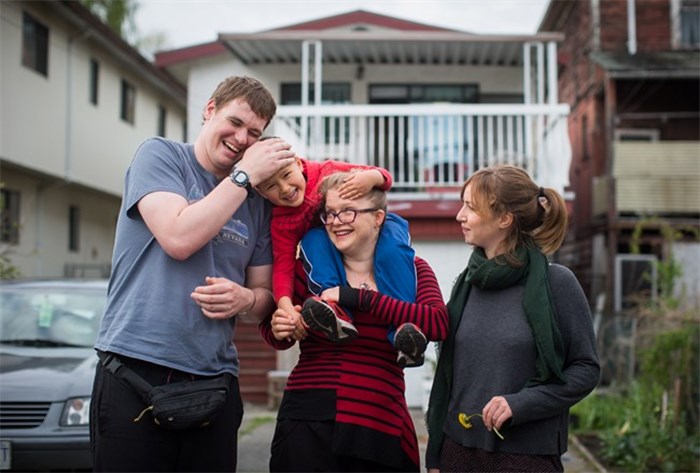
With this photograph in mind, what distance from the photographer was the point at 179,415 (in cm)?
240

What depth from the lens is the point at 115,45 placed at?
57.9 ft

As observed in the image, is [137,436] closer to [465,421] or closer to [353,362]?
[353,362]

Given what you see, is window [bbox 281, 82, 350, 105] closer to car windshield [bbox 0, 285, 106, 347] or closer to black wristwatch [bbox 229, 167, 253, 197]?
car windshield [bbox 0, 285, 106, 347]

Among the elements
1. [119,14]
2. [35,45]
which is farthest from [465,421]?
[119,14]

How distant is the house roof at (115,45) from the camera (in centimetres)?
1562

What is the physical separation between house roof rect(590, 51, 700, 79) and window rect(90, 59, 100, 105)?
36.4ft

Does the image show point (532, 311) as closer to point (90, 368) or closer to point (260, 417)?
point (90, 368)

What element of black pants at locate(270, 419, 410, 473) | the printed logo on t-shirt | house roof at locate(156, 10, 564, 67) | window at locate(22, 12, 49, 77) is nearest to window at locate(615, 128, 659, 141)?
house roof at locate(156, 10, 564, 67)

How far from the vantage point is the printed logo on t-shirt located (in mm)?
2617

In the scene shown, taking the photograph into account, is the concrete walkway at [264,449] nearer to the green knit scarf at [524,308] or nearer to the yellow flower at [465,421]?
the green knit scarf at [524,308]

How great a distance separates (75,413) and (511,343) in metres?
3.75

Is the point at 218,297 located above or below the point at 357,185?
below

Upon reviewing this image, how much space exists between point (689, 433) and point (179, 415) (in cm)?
571

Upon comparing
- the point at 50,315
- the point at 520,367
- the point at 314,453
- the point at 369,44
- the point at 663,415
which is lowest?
the point at 663,415
